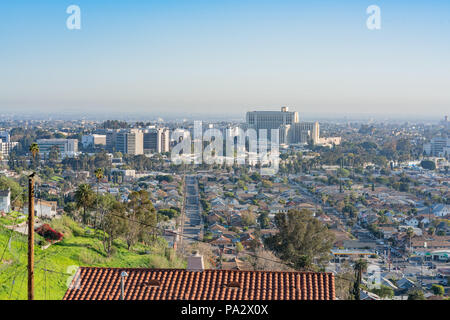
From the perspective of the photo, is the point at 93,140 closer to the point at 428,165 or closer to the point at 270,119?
the point at 270,119

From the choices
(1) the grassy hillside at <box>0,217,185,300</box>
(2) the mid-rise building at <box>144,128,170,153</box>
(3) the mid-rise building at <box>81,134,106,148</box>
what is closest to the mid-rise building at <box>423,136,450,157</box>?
(2) the mid-rise building at <box>144,128,170,153</box>

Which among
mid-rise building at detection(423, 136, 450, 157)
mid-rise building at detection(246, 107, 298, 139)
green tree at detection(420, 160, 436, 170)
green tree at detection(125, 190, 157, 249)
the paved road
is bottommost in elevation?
the paved road

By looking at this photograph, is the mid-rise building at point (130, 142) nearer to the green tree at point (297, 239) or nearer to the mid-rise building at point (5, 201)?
the mid-rise building at point (5, 201)

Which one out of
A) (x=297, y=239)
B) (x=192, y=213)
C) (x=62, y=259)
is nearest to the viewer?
(x=62, y=259)

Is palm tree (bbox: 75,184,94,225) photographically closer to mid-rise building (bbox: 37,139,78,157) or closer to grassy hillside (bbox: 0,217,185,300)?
grassy hillside (bbox: 0,217,185,300)

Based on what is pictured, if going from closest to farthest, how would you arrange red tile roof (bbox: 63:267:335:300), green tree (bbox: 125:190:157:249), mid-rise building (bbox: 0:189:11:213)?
red tile roof (bbox: 63:267:335:300), green tree (bbox: 125:190:157:249), mid-rise building (bbox: 0:189:11:213)

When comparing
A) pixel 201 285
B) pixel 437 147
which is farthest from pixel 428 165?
pixel 201 285
